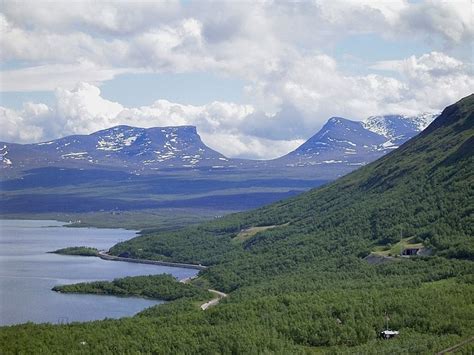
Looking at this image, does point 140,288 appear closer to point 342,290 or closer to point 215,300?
point 215,300

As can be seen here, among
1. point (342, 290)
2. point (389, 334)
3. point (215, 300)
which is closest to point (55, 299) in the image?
point (215, 300)

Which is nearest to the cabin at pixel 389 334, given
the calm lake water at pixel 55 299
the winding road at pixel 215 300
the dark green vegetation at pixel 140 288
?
the winding road at pixel 215 300

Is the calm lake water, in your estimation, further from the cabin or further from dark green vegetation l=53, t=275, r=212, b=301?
the cabin

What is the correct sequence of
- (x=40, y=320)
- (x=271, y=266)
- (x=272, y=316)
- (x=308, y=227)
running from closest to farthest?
(x=272, y=316) < (x=40, y=320) < (x=271, y=266) < (x=308, y=227)

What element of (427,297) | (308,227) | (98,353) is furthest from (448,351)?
(308,227)

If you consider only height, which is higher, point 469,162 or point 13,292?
point 469,162

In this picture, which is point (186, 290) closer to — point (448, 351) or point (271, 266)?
point (271, 266)

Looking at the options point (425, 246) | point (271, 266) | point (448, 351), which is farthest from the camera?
point (271, 266)

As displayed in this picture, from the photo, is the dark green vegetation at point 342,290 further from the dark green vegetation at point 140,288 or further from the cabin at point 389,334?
the dark green vegetation at point 140,288
